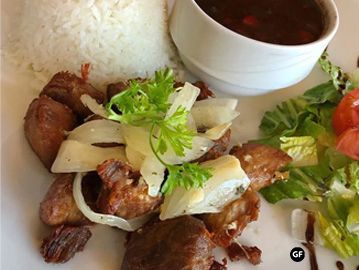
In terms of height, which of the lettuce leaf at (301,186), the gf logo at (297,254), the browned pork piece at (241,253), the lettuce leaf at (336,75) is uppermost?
the lettuce leaf at (336,75)

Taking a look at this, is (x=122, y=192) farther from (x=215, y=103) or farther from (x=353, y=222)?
(x=353, y=222)

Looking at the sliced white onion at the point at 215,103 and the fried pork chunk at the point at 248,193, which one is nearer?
the fried pork chunk at the point at 248,193

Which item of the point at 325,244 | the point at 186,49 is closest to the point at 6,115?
the point at 186,49

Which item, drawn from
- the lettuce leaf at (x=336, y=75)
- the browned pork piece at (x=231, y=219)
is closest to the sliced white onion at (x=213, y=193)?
the browned pork piece at (x=231, y=219)

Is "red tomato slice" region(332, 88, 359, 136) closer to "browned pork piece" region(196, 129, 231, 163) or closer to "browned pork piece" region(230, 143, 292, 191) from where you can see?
"browned pork piece" region(230, 143, 292, 191)

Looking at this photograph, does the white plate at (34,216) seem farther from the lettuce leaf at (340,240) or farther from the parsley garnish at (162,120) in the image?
the parsley garnish at (162,120)

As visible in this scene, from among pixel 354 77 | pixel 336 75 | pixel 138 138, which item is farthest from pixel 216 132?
pixel 354 77

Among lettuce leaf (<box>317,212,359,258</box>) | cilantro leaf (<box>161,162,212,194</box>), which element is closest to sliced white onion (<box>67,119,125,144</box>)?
cilantro leaf (<box>161,162,212,194</box>)
